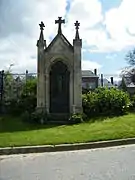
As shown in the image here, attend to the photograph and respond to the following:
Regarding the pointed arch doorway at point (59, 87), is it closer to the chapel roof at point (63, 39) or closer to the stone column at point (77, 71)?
the stone column at point (77, 71)

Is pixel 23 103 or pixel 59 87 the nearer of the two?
pixel 59 87

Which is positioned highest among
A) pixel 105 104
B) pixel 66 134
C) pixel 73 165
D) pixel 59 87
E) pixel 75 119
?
pixel 59 87

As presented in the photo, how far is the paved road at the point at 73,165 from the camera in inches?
336

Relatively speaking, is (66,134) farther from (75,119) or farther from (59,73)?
(59,73)

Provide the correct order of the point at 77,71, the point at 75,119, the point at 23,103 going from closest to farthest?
the point at 75,119 → the point at 77,71 → the point at 23,103

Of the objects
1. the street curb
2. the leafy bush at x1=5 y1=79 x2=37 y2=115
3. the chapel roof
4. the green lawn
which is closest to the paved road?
the street curb

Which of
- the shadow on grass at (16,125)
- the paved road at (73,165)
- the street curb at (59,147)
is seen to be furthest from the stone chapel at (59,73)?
the paved road at (73,165)

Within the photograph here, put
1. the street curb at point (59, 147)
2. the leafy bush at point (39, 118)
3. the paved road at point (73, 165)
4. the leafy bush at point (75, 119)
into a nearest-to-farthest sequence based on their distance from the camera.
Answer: the paved road at point (73, 165) → the street curb at point (59, 147) → the leafy bush at point (75, 119) → the leafy bush at point (39, 118)

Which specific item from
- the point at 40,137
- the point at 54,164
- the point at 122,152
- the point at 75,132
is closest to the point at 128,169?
the point at 54,164

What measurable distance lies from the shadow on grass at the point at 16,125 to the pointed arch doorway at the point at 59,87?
7.94ft

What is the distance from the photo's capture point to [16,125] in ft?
64.3

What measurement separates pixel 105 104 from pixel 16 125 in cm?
566

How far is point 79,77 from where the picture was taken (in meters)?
23.2

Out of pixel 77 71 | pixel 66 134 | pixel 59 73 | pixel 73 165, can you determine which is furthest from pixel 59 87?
pixel 73 165
